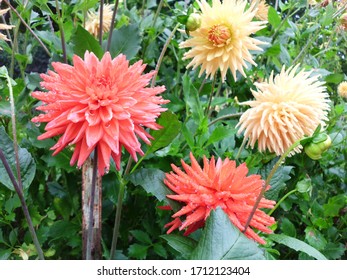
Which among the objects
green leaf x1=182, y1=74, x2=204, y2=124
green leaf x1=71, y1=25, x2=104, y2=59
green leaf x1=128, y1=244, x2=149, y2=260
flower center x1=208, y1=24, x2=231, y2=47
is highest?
flower center x1=208, y1=24, x2=231, y2=47

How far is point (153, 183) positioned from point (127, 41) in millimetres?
288

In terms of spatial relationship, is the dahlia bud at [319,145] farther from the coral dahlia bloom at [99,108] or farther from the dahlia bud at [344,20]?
the dahlia bud at [344,20]

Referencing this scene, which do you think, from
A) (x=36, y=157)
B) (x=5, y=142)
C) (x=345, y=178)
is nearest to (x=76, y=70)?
(x=5, y=142)

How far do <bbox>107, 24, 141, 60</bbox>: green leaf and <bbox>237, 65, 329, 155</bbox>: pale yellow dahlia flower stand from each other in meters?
0.24

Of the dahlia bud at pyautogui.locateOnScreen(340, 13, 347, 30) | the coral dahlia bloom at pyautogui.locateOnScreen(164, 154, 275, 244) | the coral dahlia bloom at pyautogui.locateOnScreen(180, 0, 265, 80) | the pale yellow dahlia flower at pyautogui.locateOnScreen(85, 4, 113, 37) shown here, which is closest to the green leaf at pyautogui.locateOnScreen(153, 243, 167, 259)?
the coral dahlia bloom at pyautogui.locateOnScreen(164, 154, 275, 244)

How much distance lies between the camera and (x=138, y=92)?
1.86 ft

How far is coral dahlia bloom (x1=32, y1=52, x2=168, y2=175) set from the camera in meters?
0.53

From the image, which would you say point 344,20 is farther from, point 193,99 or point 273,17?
point 193,99

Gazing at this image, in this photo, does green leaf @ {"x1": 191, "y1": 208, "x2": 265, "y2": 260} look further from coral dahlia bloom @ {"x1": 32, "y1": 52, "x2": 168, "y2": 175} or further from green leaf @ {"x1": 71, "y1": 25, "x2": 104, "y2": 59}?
green leaf @ {"x1": 71, "y1": 25, "x2": 104, "y2": 59}

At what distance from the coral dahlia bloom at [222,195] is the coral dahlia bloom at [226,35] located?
19 cm

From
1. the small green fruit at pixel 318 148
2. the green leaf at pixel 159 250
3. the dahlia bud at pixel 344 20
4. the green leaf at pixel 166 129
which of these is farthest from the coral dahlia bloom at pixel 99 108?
the dahlia bud at pixel 344 20

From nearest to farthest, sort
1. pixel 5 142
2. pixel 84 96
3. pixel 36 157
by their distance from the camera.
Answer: pixel 84 96 → pixel 5 142 → pixel 36 157
